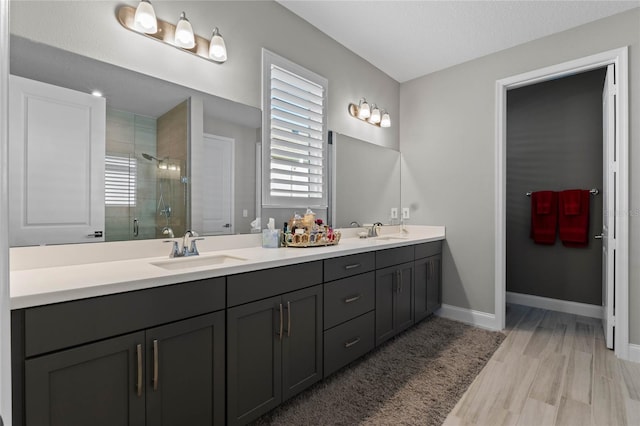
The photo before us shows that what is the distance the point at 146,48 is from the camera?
1665 millimetres

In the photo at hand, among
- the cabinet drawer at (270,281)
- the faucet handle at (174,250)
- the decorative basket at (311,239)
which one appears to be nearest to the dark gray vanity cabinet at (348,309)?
the cabinet drawer at (270,281)

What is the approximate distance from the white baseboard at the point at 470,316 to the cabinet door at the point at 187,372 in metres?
2.55

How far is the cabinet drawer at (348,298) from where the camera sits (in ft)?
6.23

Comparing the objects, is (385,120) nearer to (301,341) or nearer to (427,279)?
(427,279)

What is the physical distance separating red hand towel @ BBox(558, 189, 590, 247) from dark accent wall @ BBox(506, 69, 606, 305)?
82 millimetres

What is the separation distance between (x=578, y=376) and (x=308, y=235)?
6.56ft

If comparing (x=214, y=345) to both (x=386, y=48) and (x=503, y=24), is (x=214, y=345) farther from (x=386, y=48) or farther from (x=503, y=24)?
(x=503, y=24)

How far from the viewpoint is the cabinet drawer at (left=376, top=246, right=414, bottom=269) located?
2.33m

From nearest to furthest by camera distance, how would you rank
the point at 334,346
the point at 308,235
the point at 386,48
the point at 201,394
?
the point at 201,394 → the point at 334,346 → the point at 308,235 → the point at 386,48

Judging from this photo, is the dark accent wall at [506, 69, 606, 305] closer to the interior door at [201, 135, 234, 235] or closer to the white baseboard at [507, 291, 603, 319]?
the white baseboard at [507, 291, 603, 319]

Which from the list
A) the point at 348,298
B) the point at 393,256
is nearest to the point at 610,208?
the point at 393,256

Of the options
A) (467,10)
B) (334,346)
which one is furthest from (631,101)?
(334,346)

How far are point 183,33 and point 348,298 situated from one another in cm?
180

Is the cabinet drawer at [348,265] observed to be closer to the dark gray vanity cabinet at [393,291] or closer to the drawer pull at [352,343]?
the dark gray vanity cabinet at [393,291]
